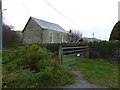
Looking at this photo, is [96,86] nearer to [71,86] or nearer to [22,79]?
[71,86]

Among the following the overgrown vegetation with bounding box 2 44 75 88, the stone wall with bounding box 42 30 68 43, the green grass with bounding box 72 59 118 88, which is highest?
the stone wall with bounding box 42 30 68 43

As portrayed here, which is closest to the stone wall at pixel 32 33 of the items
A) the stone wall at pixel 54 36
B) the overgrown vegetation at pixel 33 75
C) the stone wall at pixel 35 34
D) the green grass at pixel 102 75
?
the stone wall at pixel 35 34

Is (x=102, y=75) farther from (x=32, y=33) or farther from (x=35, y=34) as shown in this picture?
(x=32, y=33)

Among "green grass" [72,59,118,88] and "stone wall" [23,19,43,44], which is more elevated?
"stone wall" [23,19,43,44]

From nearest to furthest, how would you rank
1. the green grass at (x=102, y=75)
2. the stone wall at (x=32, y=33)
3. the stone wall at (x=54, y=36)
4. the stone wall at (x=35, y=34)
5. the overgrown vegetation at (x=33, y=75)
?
the overgrown vegetation at (x=33, y=75)
the green grass at (x=102, y=75)
the stone wall at (x=35, y=34)
the stone wall at (x=32, y=33)
the stone wall at (x=54, y=36)

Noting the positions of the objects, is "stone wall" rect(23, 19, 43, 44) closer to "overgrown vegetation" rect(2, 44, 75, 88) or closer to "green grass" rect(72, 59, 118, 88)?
"overgrown vegetation" rect(2, 44, 75, 88)

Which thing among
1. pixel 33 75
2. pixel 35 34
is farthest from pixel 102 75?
pixel 35 34

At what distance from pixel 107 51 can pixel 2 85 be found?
768cm

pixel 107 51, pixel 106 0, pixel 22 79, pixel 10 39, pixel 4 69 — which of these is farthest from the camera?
pixel 10 39

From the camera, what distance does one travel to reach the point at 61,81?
133 inches

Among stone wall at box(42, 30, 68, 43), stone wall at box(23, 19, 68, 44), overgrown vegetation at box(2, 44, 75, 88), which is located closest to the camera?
overgrown vegetation at box(2, 44, 75, 88)

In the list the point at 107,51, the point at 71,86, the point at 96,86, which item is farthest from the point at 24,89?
the point at 107,51

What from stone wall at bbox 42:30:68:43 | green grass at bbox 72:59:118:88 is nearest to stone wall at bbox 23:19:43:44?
stone wall at bbox 42:30:68:43

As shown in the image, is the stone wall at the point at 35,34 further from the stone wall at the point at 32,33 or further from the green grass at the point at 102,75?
the green grass at the point at 102,75
